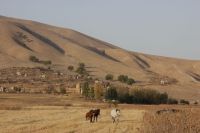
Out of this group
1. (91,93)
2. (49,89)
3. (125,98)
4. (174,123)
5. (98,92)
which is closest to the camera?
(174,123)

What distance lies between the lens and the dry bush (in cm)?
1802

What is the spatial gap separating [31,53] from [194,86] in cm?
4901

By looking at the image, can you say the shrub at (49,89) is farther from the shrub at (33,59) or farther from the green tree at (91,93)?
the shrub at (33,59)

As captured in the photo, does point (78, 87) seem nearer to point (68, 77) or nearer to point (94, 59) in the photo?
point (68, 77)

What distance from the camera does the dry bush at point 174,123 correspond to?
18017 millimetres

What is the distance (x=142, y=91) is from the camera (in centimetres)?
9931

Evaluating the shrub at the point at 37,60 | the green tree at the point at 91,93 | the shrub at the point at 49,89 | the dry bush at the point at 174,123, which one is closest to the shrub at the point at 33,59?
the shrub at the point at 37,60

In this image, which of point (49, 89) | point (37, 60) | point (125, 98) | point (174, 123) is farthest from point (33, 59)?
point (174, 123)

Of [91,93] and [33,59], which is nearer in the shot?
[91,93]

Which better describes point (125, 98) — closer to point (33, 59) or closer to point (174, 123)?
point (33, 59)

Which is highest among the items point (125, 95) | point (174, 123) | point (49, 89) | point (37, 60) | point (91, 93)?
point (37, 60)

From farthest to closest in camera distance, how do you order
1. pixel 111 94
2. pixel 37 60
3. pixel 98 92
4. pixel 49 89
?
1. pixel 37 60
2. pixel 49 89
3. pixel 111 94
4. pixel 98 92

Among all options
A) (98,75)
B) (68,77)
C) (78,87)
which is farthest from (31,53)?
(78,87)

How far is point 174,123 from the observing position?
1866 cm
